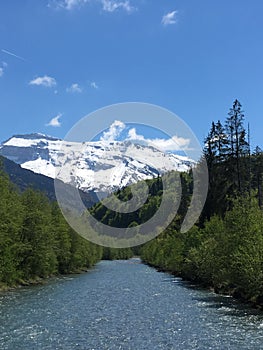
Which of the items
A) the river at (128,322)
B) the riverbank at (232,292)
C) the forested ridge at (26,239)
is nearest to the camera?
the river at (128,322)

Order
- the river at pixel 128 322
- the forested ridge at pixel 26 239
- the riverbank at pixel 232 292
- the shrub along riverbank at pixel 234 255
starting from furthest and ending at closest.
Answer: the forested ridge at pixel 26 239 → the riverbank at pixel 232 292 → the shrub along riverbank at pixel 234 255 → the river at pixel 128 322

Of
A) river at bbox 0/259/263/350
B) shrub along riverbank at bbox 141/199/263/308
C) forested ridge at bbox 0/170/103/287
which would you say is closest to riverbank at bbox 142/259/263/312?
shrub along riverbank at bbox 141/199/263/308

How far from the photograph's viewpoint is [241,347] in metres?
24.6

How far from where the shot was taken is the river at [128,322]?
25.9m

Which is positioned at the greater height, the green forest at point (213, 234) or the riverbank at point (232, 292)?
the green forest at point (213, 234)

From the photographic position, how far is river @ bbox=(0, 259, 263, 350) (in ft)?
85.0

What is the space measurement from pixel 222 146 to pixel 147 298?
31.6 meters

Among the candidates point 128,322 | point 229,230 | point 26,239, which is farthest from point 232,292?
point 26,239

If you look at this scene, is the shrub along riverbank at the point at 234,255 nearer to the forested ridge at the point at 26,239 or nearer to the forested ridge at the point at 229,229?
the forested ridge at the point at 229,229

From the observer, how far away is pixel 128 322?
32781mm

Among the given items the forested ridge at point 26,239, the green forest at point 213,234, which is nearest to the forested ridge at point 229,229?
the green forest at point 213,234

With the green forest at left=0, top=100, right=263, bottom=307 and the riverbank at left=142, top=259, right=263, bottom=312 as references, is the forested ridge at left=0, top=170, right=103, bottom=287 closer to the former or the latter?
the green forest at left=0, top=100, right=263, bottom=307

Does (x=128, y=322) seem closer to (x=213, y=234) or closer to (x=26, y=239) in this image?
(x=213, y=234)

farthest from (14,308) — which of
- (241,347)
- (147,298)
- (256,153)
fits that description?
(256,153)
